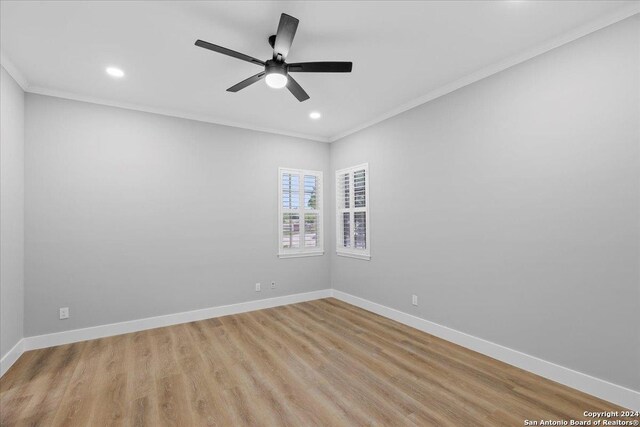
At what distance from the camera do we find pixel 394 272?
13.1 feet

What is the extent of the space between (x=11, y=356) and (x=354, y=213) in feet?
14.0

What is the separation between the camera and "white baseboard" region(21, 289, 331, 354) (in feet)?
10.5

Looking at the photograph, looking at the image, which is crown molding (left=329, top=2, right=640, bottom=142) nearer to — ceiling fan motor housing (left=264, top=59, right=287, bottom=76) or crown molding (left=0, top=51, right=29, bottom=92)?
ceiling fan motor housing (left=264, top=59, right=287, bottom=76)

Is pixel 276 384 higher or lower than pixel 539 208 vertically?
lower

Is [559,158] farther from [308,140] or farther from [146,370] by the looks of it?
[146,370]

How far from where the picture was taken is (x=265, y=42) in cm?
250

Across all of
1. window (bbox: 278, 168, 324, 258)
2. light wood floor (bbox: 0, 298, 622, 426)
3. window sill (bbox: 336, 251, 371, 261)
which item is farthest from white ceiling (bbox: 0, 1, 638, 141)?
light wood floor (bbox: 0, 298, 622, 426)

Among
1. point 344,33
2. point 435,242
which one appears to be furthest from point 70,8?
point 435,242

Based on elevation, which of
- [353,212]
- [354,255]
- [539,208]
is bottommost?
[354,255]

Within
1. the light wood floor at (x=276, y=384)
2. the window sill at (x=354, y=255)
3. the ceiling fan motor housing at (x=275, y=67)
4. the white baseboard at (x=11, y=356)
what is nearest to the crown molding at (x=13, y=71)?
the ceiling fan motor housing at (x=275, y=67)

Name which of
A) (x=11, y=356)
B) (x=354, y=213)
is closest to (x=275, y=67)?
(x=354, y=213)

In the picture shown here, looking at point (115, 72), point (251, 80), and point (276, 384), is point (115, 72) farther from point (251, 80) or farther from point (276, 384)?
point (276, 384)

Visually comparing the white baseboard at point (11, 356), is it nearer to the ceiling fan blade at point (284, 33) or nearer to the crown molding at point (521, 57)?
the ceiling fan blade at point (284, 33)

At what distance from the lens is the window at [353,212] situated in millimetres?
4527
